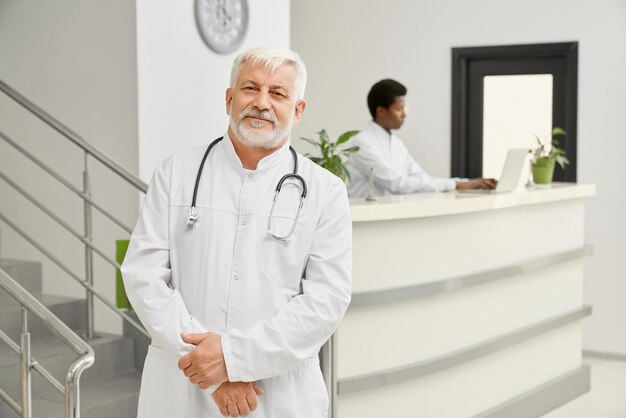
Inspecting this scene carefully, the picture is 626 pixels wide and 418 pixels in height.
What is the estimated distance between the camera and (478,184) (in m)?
4.85

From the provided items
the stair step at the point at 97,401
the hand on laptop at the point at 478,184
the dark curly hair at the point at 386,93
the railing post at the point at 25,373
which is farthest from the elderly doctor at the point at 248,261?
the dark curly hair at the point at 386,93

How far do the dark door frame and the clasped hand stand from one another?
495cm

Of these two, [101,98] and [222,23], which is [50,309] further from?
[222,23]

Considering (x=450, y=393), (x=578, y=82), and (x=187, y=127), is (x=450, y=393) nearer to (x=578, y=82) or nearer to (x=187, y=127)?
(x=187, y=127)

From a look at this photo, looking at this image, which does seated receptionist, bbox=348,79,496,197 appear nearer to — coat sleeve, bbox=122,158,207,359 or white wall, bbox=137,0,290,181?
white wall, bbox=137,0,290,181

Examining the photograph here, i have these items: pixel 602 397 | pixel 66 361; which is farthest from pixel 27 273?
pixel 602 397

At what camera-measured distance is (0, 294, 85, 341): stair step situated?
4352 millimetres

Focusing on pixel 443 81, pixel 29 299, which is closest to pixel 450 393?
pixel 29 299

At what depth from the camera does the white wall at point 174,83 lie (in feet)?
15.1

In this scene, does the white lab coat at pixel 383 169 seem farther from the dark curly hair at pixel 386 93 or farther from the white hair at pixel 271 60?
the white hair at pixel 271 60

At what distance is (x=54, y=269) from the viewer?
504 cm

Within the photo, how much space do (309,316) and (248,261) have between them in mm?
204

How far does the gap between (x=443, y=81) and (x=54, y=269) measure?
3.43m

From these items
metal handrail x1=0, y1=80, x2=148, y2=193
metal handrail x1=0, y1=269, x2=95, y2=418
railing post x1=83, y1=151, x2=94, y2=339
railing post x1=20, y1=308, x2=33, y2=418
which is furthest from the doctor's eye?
railing post x1=83, y1=151, x2=94, y2=339
